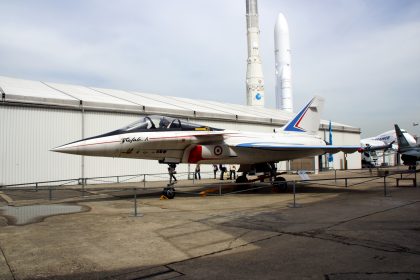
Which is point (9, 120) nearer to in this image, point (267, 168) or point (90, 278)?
point (267, 168)

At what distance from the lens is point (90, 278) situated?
365 cm

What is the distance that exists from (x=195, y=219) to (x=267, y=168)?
7941 mm

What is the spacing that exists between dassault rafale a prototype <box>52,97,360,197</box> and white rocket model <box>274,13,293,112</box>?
3328cm

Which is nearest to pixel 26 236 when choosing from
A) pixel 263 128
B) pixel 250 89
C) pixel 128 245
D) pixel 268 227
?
pixel 128 245

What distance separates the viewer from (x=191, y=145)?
1149 cm

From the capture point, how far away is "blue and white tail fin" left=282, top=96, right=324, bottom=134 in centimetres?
1638

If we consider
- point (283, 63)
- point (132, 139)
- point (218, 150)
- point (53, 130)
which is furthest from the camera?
point (283, 63)

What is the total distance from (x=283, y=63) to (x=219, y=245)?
45.9m

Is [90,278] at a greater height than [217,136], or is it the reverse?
[217,136]

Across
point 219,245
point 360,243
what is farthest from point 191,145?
point 360,243

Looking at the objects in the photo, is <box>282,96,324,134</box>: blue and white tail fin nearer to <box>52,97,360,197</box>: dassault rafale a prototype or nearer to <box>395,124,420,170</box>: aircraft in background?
<box>52,97,360,197</box>: dassault rafale a prototype

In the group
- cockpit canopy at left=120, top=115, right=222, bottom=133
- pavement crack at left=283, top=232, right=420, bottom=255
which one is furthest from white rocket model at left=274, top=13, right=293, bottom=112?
pavement crack at left=283, top=232, right=420, bottom=255

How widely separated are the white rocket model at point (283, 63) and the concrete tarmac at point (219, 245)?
41142 mm

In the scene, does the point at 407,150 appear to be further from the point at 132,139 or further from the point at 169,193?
the point at 132,139
